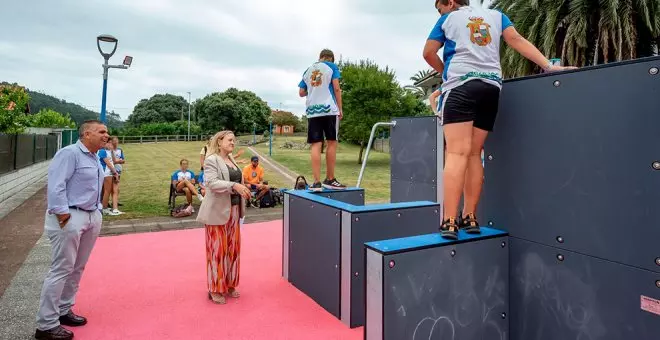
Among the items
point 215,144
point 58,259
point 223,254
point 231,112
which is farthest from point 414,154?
point 231,112

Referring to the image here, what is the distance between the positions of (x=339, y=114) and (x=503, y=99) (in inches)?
99.2

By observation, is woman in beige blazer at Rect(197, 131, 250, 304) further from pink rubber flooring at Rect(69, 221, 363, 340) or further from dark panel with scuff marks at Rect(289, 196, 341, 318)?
dark panel with scuff marks at Rect(289, 196, 341, 318)

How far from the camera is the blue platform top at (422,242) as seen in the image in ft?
7.67

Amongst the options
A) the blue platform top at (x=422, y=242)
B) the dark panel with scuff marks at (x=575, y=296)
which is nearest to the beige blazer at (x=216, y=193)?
the blue platform top at (x=422, y=242)

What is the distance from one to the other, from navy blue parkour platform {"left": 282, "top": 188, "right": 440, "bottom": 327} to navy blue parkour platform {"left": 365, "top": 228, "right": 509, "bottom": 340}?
1.01m

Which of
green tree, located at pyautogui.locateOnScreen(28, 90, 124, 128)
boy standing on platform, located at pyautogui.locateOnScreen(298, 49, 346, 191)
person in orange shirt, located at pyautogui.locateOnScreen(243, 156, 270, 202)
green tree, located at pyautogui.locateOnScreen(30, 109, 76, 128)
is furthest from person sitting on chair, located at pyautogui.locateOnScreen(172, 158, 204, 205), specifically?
green tree, located at pyautogui.locateOnScreen(28, 90, 124, 128)

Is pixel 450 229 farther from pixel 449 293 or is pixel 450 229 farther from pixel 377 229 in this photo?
pixel 377 229

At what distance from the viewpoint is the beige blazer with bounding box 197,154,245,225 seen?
4242 millimetres

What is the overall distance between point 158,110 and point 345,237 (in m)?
96.6

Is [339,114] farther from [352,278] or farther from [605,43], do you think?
[605,43]

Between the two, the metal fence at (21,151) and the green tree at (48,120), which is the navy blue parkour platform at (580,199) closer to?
the metal fence at (21,151)

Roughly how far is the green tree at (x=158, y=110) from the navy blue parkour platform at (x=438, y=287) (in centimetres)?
9388

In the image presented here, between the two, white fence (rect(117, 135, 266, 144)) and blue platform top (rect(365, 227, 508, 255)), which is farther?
white fence (rect(117, 135, 266, 144))

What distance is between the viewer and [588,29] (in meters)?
18.4
